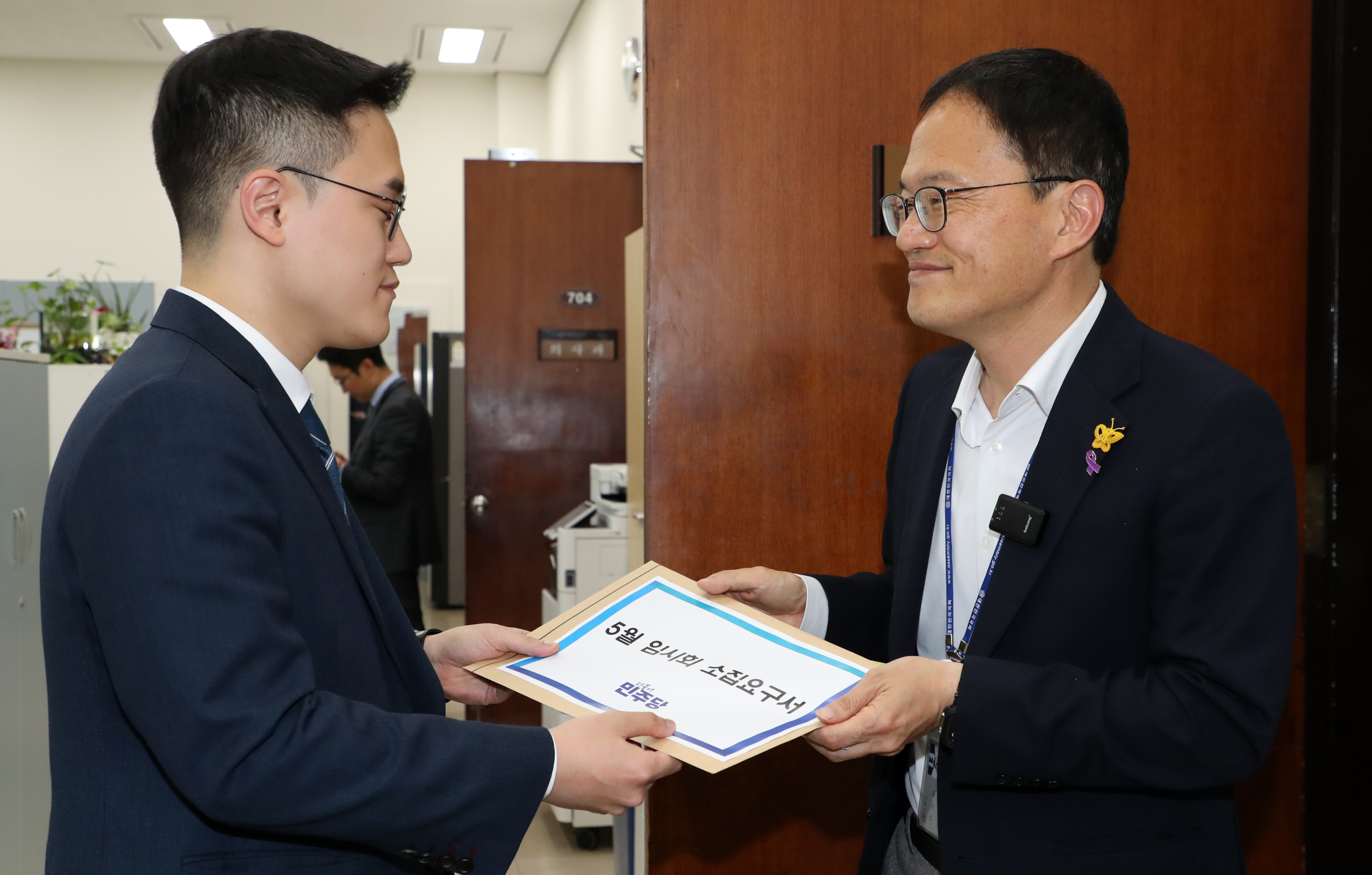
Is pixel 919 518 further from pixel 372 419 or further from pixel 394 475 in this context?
pixel 372 419

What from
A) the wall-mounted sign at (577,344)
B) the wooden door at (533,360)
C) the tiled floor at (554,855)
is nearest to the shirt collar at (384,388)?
the wooden door at (533,360)

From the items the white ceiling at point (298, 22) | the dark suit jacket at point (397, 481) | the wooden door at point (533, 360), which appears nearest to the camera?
the wooden door at point (533, 360)

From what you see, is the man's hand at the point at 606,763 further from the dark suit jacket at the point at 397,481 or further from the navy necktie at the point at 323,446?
the dark suit jacket at the point at 397,481

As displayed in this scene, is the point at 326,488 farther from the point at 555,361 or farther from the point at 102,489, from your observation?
the point at 555,361

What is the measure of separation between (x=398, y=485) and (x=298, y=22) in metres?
4.19

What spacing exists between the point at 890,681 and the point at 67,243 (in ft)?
29.1

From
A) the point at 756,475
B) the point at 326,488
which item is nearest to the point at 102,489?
the point at 326,488

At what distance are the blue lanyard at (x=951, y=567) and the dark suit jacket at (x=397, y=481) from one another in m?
3.73

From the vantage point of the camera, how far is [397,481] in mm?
4895

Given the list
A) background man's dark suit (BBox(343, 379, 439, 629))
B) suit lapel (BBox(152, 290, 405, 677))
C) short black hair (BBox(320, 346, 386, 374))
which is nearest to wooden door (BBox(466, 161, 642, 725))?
background man's dark suit (BBox(343, 379, 439, 629))

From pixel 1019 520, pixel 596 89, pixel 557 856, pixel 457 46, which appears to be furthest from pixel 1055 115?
pixel 457 46

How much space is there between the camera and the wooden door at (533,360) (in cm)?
476

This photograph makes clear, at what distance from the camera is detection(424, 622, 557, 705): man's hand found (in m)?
1.50

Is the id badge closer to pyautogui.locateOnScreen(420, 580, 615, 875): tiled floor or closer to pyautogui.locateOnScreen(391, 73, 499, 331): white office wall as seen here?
pyautogui.locateOnScreen(420, 580, 615, 875): tiled floor
